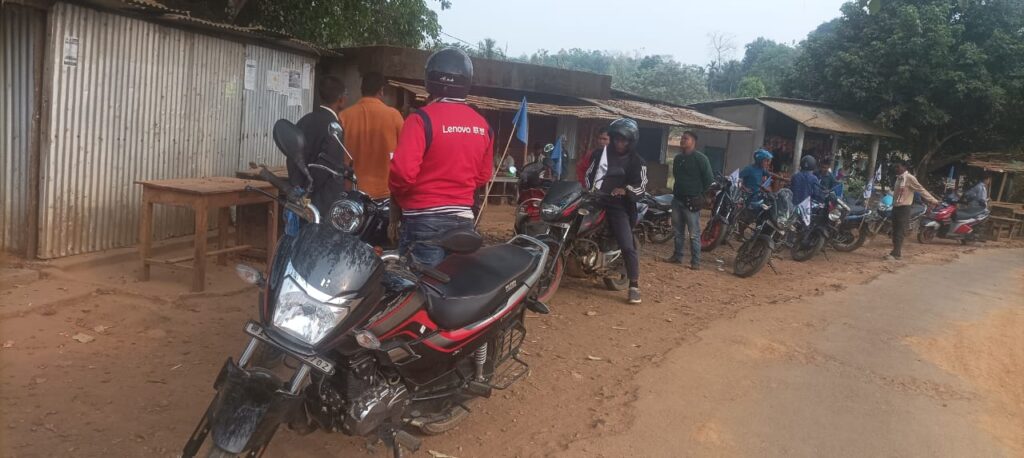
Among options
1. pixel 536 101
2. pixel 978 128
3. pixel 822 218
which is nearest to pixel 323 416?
pixel 822 218

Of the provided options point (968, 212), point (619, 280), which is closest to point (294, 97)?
point (619, 280)

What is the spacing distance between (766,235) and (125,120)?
7.27m

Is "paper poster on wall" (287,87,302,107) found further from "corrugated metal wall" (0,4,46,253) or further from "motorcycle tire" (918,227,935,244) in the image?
"motorcycle tire" (918,227,935,244)

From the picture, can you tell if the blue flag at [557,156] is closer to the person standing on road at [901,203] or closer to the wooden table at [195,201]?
the person standing on road at [901,203]

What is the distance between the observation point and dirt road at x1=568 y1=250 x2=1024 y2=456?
13.2 feet

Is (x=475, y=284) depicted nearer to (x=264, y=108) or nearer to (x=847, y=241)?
(x=264, y=108)

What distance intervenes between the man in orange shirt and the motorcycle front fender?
3.07 meters

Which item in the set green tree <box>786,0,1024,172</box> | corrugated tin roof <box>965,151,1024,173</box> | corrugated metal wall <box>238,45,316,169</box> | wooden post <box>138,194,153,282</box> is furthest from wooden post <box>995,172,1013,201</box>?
wooden post <box>138,194,153,282</box>

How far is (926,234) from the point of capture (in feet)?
48.5

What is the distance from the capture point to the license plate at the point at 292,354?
242 centimetres

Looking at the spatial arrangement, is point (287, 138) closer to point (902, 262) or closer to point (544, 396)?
point (544, 396)

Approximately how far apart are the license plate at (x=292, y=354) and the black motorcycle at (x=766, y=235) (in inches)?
293

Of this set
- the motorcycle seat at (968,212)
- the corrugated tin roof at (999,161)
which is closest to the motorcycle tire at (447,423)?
the motorcycle seat at (968,212)

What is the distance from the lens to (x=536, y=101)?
16.0 meters
